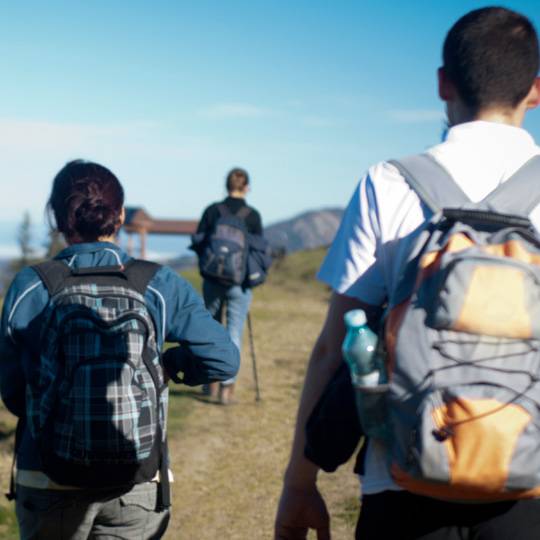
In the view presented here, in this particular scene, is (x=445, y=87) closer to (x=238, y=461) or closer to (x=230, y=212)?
(x=238, y=461)

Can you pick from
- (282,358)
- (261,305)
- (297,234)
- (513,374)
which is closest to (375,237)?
(513,374)

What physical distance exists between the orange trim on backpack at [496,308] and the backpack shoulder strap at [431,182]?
0.89ft

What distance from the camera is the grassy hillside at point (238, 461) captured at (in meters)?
5.86

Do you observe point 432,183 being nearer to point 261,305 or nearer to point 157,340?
point 157,340

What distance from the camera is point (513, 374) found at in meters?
1.85

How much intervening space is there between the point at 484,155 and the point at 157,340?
4.12ft

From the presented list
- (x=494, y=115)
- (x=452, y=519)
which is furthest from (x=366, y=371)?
(x=494, y=115)

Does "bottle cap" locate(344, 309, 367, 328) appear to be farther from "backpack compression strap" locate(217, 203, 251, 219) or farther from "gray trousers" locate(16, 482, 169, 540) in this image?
"backpack compression strap" locate(217, 203, 251, 219)

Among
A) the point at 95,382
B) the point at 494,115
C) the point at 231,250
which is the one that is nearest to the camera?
the point at 494,115

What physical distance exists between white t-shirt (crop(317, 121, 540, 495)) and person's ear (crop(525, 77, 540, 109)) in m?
0.07

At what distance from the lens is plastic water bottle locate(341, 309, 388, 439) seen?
199 centimetres

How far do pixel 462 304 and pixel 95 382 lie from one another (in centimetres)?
128

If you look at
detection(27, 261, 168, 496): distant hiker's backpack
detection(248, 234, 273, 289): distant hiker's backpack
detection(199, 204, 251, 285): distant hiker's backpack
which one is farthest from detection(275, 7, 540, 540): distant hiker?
detection(248, 234, 273, 289): distant hiker's backpack

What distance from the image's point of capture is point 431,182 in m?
2.15
